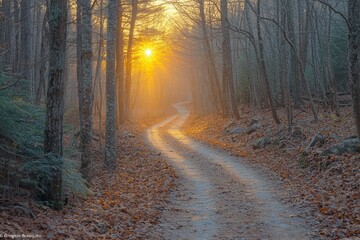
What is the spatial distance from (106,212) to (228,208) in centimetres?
300

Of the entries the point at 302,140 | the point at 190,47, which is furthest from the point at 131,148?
the point at 190,47

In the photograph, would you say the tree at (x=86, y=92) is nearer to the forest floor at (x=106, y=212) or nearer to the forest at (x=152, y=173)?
the forest at (x=152, y=173)

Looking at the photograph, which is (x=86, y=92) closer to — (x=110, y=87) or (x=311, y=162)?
(x=110, y=87)

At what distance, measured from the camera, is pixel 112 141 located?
15031 millimetres

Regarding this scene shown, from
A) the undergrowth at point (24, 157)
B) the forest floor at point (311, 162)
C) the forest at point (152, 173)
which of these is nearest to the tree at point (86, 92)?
the forest at point (152, 173)

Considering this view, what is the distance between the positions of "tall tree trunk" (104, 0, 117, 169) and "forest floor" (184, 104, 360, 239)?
580 cm

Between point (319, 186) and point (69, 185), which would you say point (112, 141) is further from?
point (319, 186)

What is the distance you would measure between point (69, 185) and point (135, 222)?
1899 millimetres

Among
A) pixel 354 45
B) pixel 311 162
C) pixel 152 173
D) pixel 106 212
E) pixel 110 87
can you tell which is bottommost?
pixel 152 173

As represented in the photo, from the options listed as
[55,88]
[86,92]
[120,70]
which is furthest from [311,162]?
[120,70]

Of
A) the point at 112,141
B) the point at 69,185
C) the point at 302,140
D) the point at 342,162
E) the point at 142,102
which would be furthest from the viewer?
the point at 142,102

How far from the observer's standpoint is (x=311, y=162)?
12.7 m

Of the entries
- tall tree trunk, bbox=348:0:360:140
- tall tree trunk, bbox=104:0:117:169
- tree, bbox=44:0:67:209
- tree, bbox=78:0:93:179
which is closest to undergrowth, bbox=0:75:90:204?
tree, bbox=44:0:67:209

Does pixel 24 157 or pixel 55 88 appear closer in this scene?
pixel 55 88
